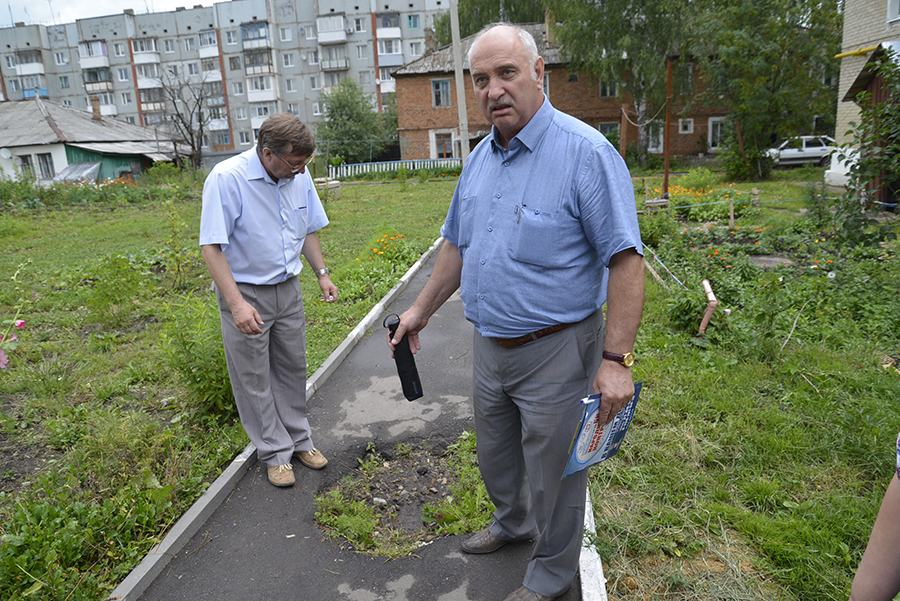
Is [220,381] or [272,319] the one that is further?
[220,381]

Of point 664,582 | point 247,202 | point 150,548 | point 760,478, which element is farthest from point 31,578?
point 760,478

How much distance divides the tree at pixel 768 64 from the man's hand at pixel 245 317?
23.4 m

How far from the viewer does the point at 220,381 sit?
4520 mm

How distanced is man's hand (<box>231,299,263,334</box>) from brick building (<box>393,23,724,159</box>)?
31576 millimetres

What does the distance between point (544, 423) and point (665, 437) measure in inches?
71.2

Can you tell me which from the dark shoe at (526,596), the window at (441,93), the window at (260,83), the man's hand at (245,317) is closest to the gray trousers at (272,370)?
the man's hand at (245,317)

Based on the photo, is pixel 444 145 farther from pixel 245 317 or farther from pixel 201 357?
pixel 245 317

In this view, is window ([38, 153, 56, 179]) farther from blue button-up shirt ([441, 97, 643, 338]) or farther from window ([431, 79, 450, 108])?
blue button-up shirt ([441, 97, 643, 338])

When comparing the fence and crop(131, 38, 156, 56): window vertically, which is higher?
crop(131, 38, 156, 56): window

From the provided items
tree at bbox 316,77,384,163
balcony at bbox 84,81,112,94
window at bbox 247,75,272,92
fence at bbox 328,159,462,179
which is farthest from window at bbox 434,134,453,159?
balcony at bbox 84,81,112,94

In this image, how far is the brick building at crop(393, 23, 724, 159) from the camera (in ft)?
111

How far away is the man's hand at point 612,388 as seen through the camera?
7.27 ft

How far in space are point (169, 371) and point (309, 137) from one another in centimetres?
323

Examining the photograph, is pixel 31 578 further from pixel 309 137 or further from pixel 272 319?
pixel 309 137
